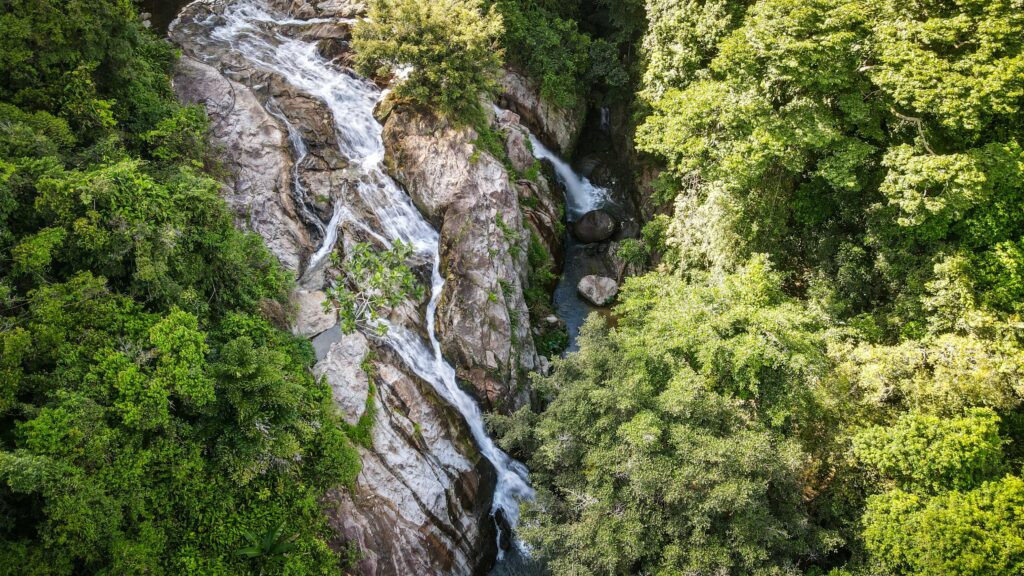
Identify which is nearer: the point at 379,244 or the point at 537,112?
the point at 379,244

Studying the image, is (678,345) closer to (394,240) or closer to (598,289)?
(598,289)

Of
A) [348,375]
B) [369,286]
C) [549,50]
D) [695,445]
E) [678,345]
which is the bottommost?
[348,375]

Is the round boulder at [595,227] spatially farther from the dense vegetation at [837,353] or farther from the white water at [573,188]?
the dense vegetation at [837,353]

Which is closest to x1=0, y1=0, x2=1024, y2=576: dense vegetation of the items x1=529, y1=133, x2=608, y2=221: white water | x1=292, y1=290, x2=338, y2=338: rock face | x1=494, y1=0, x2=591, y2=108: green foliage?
x1=292, y1=290, x2=338, y2=338: rock face

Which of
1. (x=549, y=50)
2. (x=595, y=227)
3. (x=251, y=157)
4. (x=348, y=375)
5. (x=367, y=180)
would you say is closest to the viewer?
(x=348, y=375)

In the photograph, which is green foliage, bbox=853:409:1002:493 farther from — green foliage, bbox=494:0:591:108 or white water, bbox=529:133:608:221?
green foliage, bbox=494:0:591:108

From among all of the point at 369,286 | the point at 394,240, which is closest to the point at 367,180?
the point at 394,240
